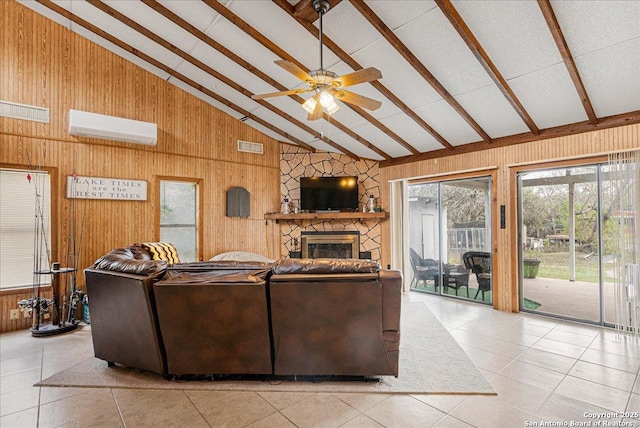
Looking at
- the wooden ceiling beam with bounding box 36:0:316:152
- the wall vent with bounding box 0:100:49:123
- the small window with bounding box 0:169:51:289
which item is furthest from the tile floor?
the wooden ceiling beam with bounding box 36:0:316:152

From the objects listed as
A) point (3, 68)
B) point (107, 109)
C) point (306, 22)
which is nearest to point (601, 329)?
point (306, 22)

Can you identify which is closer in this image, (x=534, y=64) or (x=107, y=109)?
(x=534, y=64)

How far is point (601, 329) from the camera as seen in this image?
161 inches

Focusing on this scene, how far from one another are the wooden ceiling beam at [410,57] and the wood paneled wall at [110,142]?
3.65 meters

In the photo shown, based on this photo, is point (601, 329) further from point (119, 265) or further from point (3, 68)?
point (3, 68)

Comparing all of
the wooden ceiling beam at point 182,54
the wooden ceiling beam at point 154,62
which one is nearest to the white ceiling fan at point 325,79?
the wooden ceiling beam at point 182,54

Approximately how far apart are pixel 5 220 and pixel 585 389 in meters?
6.62

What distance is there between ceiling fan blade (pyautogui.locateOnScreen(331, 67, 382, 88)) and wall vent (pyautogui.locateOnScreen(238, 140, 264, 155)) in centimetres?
364

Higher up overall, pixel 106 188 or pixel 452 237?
pixel 106 188

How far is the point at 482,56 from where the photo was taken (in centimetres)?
329

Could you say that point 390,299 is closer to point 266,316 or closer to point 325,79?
point 266,316

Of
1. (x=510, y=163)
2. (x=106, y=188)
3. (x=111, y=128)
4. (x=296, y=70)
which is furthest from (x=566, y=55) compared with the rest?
(x=106, y=188)

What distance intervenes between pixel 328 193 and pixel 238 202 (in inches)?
70.0

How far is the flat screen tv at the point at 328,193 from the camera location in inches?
256
